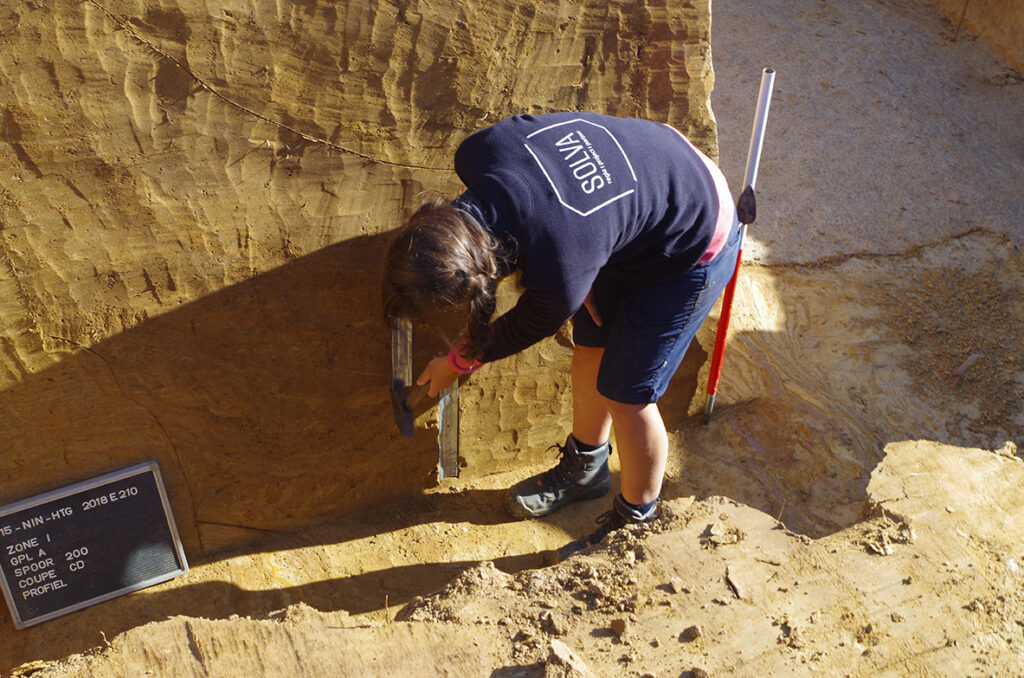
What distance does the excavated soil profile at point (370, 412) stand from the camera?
1.78 meters

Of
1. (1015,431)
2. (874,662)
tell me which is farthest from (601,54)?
(1015,431)

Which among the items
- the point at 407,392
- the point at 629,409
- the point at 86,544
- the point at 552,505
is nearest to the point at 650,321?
the point at 629,409

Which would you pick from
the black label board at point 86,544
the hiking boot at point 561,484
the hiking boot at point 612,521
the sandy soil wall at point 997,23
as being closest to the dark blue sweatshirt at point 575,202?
the hiking boot at point 612,521

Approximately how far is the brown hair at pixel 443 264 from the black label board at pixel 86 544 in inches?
43.9

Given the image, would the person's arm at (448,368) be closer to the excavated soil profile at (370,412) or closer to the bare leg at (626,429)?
the excavated soil profile at (370,412)

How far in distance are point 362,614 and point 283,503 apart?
442 mm

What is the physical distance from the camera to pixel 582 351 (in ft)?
8.20

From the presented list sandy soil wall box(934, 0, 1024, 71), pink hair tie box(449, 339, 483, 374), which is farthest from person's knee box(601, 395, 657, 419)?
sandy soil wall box(934, 0, 1024, 71)

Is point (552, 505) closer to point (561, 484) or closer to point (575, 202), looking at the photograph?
point (561, 484)

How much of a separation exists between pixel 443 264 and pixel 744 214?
4.14ft

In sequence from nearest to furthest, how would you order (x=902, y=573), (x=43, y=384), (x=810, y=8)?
(x=902, y=573) < (x=43, y=384) < (x=810, y=8)

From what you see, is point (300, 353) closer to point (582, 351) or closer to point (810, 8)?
point (582, 351)

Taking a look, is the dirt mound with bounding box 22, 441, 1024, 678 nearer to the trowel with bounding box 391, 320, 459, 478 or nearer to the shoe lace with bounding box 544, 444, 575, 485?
the trowel with bounding box 391, 320, 459, 478

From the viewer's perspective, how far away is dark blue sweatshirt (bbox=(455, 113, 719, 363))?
168 cm
